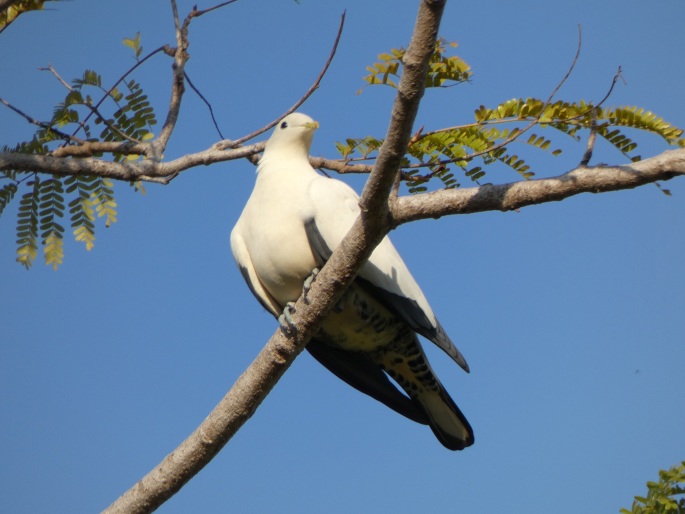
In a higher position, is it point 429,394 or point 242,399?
point 429,394

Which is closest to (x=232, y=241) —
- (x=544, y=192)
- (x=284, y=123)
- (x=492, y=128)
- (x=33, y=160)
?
(x=284, y=123)

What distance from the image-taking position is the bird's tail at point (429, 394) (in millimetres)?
5801

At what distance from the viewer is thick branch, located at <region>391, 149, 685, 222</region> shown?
3.71 metres

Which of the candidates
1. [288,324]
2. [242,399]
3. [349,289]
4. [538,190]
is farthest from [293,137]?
[538,190]

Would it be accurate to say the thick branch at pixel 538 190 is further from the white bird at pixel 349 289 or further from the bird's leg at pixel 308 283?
the white bird at pixel 349 289

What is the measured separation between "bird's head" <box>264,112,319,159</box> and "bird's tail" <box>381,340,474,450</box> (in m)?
1.51

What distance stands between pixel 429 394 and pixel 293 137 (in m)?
1.99

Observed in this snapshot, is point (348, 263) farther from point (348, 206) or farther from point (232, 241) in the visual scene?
point (232, 241)

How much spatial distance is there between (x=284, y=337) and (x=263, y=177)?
1440 mm

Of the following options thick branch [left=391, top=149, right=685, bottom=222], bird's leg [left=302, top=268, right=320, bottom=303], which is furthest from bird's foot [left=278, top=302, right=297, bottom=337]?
thick branch [left=391, top=149, right=685, bottom=222]

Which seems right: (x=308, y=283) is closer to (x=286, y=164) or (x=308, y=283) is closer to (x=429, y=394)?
(x=286, y=164)

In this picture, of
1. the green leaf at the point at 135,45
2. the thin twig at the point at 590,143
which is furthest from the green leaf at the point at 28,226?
the thin twig at the point at 590,143

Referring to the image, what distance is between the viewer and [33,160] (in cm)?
438

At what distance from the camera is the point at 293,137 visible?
582 cm
